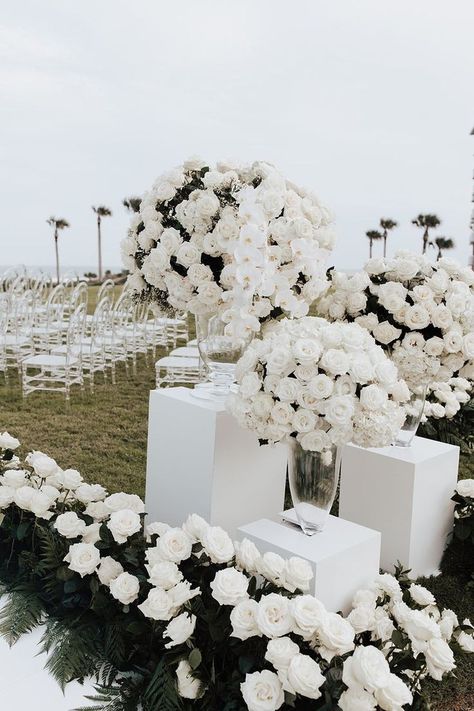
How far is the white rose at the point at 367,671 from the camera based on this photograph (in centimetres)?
168

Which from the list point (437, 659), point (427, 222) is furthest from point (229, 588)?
point (427, 222)

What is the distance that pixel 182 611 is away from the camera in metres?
2.06

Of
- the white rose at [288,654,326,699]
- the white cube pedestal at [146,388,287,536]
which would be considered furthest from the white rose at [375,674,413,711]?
the white cube pedestal at [146,388,287,536]

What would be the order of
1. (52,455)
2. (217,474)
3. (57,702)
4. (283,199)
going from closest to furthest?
(57,702) → (283,199) → (217,474) → (52,455)

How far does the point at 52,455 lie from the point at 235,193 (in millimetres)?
3378

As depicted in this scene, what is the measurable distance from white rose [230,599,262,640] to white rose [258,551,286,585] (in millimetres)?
234

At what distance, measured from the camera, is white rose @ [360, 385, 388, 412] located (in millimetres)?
2115

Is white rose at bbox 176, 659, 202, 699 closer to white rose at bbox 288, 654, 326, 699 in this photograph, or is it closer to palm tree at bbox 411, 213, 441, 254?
white rose at bbox 288, 654, 326, 699

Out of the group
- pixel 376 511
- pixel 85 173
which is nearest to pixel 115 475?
pixel 376 511

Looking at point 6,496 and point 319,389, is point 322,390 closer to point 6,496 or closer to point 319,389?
point 319,389

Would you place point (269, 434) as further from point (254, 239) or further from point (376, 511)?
point (376, 511)

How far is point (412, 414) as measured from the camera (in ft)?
11.2

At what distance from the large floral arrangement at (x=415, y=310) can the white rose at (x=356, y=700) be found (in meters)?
1.65

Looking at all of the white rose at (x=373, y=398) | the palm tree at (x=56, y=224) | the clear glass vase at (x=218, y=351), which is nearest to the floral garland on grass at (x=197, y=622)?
the white rose at (x=373, y=398)
